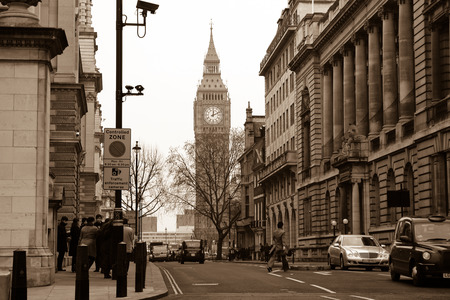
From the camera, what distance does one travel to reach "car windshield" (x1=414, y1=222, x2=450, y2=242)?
910 inches

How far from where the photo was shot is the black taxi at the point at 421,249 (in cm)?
2188

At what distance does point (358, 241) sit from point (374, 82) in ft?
68.3

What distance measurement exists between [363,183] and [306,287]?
34366 millimetres

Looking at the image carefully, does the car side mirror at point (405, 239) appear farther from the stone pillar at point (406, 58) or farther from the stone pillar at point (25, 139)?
the stone pillar at point (406, 58)

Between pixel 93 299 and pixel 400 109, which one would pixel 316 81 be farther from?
pixel 93 299

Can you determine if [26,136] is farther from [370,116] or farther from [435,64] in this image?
[370,116]

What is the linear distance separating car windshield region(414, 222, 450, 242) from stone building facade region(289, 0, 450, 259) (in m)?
12.5

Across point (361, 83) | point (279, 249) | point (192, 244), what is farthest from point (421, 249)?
point (192, 244)

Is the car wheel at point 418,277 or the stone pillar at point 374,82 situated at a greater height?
the stone pillar at point 374,82

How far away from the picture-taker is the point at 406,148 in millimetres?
47125

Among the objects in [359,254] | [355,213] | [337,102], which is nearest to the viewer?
[359,254]

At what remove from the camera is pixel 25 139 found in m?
21.4

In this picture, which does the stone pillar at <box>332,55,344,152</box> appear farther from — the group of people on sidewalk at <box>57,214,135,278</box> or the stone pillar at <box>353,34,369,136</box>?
the group of people on sidewalk at <box>57,214,135,278</box>

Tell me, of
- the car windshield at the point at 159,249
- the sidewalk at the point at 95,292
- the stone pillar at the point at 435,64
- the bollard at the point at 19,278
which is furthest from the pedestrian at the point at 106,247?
the car windshield at the point at 159,249
